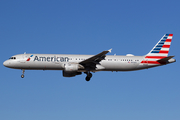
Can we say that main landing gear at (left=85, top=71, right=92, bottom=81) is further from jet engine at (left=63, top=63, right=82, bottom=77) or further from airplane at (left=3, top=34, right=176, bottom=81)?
jet engine at (left=63, top=63, right=82, bottom=77)

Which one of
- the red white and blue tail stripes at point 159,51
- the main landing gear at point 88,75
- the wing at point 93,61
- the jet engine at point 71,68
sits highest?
the red white and blue tail stripes at point 159,51

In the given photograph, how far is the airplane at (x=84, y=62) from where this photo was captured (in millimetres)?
49375

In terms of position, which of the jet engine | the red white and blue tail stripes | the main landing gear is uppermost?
the red white and blue tail stripes

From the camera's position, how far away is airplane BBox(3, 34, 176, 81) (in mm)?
49375

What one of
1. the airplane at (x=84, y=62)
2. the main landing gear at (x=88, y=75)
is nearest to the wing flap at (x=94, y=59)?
the airplane at (x=84, y=62)

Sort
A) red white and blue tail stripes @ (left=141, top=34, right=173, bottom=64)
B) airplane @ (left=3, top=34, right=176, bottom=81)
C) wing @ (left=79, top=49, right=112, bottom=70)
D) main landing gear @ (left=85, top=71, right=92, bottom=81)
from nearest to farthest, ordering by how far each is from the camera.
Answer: wing @ (left=79, top=49, right=112, bottom=70) → airplane @ (left=3, top=34, right=176, bottom=81) → main landing gear @ (left=85, top=71, right=92, bottom=81) → red white and blue tail stripes @ (left=141, top=34, right=173, bottom=64)

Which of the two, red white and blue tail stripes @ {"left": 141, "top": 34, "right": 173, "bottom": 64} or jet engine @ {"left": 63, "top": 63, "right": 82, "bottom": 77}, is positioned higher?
red white and blue tail stripes @ {"left": 141, "top": 34, "right": 173, "bottom": 64}

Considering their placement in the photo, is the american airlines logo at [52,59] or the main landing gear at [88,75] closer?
the american airlines logo at [52,59]

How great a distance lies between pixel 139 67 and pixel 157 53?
446cm

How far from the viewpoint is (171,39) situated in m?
56.2

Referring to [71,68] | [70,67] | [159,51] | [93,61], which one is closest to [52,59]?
[70,67]

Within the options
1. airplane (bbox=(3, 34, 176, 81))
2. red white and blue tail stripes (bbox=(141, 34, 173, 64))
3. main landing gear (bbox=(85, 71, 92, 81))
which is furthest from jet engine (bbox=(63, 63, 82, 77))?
red white and blue tail stripes (bbox=(141, 34, 173, 64))

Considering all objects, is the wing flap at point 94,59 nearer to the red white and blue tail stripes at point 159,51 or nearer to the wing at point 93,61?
the wing at point 93,61

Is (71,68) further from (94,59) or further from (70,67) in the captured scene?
(94,59)
